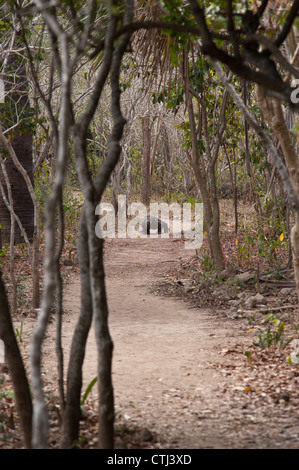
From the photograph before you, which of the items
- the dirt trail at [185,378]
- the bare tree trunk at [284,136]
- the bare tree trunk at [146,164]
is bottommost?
the dirt trail at [185,378]

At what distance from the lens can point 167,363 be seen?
14.8 feet

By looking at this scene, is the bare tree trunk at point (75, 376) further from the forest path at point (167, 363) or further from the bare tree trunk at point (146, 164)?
the bare tree trunk at point (146, 164)

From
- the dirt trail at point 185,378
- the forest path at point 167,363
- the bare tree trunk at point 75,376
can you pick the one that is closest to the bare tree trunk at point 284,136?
the dirt trail at point 185,378

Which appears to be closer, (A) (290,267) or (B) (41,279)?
(A) (290,267)

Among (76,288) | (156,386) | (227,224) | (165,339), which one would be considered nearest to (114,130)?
(156,386)

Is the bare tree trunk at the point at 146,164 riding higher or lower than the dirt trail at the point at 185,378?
higher

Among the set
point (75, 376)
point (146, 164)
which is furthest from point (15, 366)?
point (146, 164)

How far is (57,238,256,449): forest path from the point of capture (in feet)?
10.5

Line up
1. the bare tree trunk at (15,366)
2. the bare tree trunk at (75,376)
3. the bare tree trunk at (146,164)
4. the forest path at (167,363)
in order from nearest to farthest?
1. the bare tree trunk at (75,376)
2. the bare tree trunk at (15,366)
3. the forest path at (167,363)
4. the bare tree trunk at (146,164)

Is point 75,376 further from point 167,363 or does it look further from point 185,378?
point 167,363

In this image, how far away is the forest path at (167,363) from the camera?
321 centimetres
